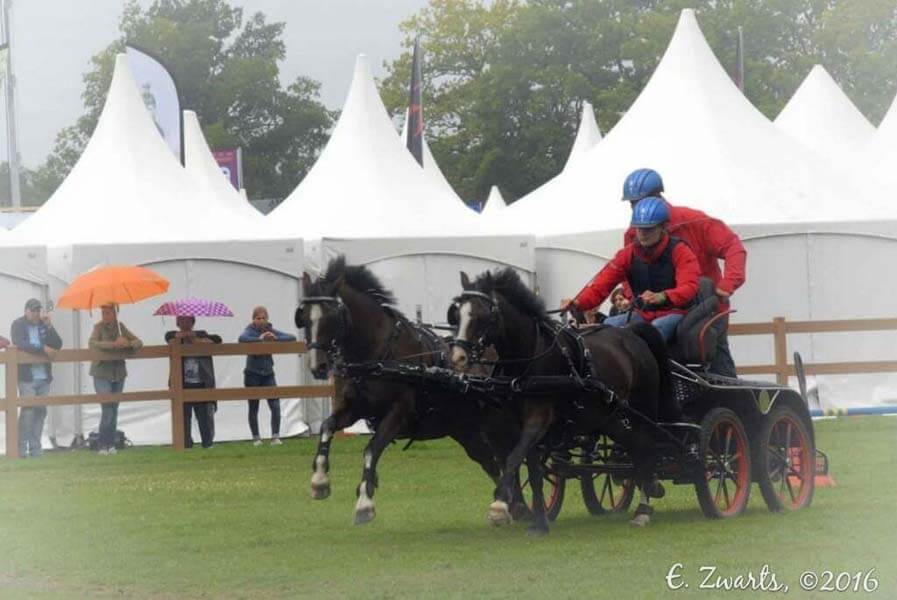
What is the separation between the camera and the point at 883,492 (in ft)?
40.0

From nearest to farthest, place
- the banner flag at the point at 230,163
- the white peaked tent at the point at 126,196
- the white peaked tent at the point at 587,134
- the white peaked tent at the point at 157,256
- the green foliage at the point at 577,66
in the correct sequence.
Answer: the white peaked tent at the point at 157,256 < the white peaked tent at the point at 126,196 < the green foliage at the point at 577,66 < the white peaked tent at the point at 587,134 < the banner flag at the point at 230,163

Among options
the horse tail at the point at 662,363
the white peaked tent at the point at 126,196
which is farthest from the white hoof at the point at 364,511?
the white peaked tent at the point at 126,196

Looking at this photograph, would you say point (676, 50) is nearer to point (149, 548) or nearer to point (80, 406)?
point (80, 406)

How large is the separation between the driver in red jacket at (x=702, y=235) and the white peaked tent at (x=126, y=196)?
11051mm

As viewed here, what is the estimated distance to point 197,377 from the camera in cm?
1964

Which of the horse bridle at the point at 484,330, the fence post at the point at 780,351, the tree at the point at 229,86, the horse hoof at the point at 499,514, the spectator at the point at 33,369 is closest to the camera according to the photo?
the horse hoof at the point at 499,514

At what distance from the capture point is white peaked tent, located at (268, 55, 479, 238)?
74.2 ft

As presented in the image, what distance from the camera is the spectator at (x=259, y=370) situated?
2002cm

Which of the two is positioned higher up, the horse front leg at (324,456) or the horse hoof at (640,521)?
the horse front leg at (324,456)

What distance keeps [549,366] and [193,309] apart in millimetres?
10990

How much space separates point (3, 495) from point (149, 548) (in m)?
4.60

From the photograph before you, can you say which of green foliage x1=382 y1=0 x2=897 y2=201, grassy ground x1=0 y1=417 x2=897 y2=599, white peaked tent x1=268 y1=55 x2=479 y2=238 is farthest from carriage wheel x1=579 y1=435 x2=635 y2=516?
green foliage x1=382 y1=0 x2=897 y2=201

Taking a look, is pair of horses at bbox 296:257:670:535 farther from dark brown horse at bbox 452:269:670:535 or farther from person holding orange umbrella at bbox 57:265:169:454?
person holding orange umbrella at bbox 57:265:169:454

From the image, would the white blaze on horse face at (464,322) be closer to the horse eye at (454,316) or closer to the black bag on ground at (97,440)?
the horse eye at (454,316)
